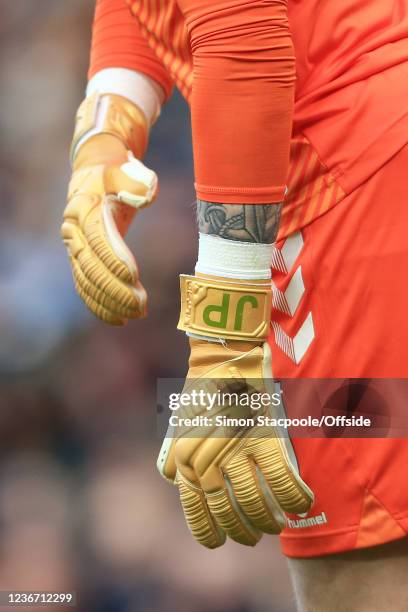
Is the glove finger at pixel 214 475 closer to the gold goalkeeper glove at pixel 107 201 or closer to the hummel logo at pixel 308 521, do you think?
the hummel logo at pixel 308 521

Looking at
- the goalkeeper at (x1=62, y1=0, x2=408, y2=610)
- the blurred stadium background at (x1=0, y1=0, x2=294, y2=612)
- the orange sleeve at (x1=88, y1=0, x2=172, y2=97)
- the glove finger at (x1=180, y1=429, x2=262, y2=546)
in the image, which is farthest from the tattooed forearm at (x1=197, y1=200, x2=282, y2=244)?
the blurred stadium background at (x1=0, y1=0, x2=294, y2=612)

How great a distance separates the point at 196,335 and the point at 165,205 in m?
1.75

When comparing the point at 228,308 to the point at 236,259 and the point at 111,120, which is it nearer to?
the point at 236,259

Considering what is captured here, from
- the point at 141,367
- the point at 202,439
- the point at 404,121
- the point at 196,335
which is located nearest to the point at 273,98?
the point at 404,121

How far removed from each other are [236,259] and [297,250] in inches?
4.2

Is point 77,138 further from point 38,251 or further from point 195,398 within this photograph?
point 38,251

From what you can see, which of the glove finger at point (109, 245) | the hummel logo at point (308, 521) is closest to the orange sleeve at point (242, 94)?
the glove finger at point (109, 245)

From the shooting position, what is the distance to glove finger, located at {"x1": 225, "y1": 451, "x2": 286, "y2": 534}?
1089 mm

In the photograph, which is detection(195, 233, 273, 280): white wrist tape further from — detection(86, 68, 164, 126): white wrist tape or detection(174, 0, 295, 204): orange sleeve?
detection(86, 68, 164, 126): white wrist tape

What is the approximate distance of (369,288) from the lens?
1.11 meters

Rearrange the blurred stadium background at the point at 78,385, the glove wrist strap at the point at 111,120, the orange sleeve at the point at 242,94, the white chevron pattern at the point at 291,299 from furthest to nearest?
the blurred stadium background at the point at 78,385, the glove wrist strap at the point at 111,120, the white chevron pattern at the point at 291,299, the orange sleeve at the point at 242,94

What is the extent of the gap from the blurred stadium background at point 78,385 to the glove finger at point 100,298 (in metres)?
1.36

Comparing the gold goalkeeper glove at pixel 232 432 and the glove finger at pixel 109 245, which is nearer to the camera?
the gold goalkeeper glove at pixel 232 432

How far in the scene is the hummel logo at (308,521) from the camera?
1.16 metres
